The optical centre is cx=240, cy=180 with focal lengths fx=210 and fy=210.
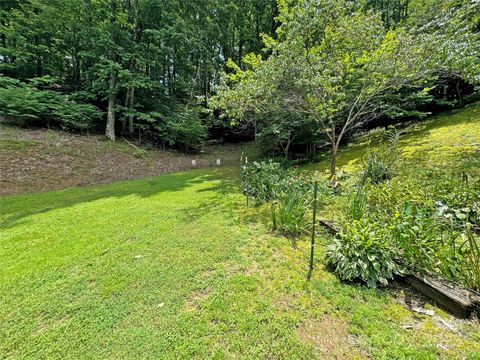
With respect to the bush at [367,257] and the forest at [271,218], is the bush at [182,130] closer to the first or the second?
the forest at [271,218]

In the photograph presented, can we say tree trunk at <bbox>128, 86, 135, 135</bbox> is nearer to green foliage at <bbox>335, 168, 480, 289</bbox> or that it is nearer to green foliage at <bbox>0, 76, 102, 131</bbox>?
green foliage at <bbox>0, 76, 102, 131</bbox>

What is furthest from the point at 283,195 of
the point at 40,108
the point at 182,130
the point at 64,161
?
the point at 40,108

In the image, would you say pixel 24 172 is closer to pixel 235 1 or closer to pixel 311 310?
pixel 311 310

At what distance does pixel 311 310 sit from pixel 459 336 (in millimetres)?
1160

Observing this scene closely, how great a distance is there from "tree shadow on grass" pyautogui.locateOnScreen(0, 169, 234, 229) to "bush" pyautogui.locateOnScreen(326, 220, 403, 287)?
4.25 meters

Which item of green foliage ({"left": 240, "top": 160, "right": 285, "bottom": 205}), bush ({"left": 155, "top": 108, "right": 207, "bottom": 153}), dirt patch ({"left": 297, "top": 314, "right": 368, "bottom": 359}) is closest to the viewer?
dirt patch ({"left": 297, "top": 314, "right": 368, "bottom": 359})

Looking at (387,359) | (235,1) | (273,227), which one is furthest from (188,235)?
(235,1)

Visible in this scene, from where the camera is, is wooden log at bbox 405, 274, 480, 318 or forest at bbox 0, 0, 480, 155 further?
forest at bbox 0, 0, 480, 155

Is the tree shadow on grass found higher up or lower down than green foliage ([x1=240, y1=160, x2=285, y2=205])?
lower down

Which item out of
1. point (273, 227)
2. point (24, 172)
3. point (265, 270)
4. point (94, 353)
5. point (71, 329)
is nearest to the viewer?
point (94, 353)

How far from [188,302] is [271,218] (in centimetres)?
246

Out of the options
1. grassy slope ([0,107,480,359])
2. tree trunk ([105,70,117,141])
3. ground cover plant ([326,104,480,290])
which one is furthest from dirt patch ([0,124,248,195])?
ground cover plant ([326,104,480,290])

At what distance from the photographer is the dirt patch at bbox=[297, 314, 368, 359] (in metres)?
1.66

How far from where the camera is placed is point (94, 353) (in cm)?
171
